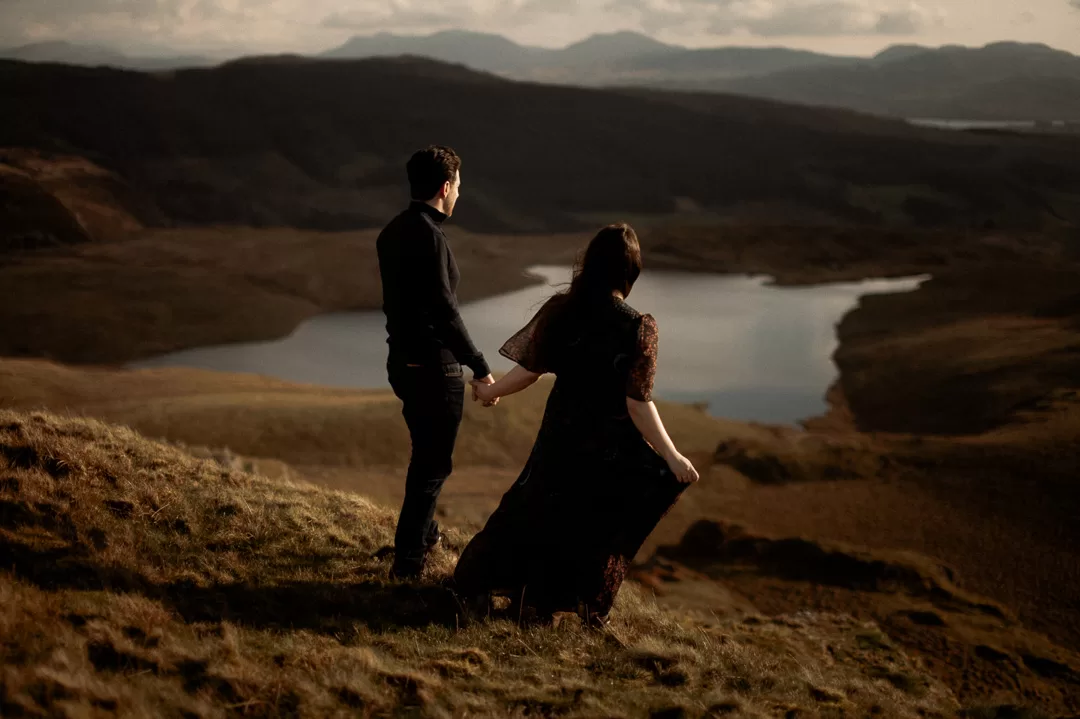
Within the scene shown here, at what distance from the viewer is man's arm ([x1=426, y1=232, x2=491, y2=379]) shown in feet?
11.8

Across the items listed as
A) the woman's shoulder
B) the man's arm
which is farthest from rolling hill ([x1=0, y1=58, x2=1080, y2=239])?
the woman's shoulder

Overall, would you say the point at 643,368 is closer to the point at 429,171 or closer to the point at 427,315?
the point at 427,315

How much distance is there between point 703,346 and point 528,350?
68.1 feet

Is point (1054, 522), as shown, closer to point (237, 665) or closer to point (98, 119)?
point (237, 665)

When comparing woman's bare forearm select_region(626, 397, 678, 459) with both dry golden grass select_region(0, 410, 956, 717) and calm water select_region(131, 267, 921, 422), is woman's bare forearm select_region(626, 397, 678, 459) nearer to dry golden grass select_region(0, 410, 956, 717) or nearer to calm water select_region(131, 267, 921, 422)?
dry golden grass select_region(0, 410, 956, 717)

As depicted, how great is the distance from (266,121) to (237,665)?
42.9m

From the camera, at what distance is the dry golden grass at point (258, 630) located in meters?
2.95

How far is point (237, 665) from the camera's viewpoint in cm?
306

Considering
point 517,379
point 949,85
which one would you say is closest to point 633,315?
point 517,379

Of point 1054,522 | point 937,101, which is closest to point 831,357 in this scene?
point 1054,522

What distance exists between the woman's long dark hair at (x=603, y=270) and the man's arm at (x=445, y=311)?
38cm

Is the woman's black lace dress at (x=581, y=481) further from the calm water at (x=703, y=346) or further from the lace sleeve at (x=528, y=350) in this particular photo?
the calm water at (x=703, y=346)

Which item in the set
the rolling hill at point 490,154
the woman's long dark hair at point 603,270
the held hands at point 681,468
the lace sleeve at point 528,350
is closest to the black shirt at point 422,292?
the lace sleeve at point 528,350

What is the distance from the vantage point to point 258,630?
347cm
